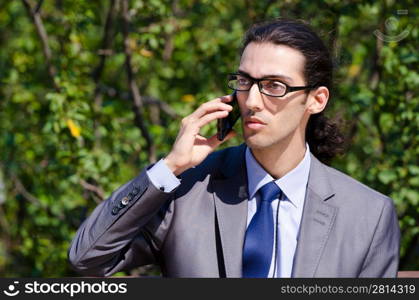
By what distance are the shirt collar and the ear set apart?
0.22m

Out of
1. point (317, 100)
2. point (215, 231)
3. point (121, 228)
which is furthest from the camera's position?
point (317, 100)

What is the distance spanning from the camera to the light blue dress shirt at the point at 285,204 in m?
2.49

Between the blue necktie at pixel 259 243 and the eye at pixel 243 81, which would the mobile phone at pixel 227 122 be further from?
the blue necktie at pixel 259 243

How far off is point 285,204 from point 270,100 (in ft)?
1.32

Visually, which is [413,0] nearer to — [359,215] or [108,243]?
[359,215]

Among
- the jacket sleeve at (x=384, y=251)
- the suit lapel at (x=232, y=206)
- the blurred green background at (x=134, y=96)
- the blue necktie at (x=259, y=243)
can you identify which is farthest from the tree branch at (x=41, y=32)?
the jacket sleeve at (x=384, y=251)

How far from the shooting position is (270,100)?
8.08 ft

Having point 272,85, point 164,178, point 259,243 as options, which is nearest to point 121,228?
point 164,178

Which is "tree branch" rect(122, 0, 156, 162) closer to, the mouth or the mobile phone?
the mobile phone

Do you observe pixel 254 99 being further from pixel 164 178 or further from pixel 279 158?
pixel 164 178

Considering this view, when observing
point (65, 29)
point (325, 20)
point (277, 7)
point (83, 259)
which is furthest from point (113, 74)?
point (83, 259)

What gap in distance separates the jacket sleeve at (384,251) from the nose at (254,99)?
24.0 inches
